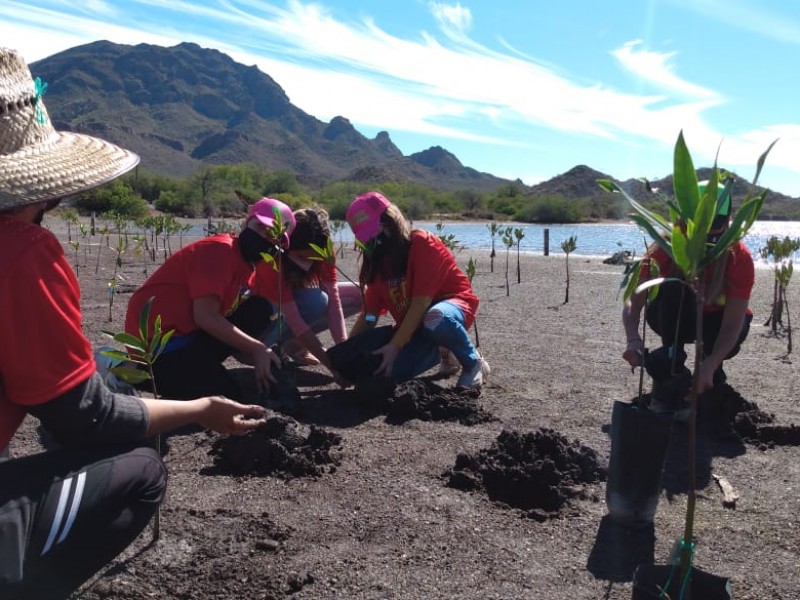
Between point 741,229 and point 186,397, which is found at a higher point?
point 741,229

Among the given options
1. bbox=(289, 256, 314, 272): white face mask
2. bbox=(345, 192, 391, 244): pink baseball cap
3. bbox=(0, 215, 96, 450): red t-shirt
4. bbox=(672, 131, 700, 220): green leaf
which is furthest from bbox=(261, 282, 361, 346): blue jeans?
bbox=(672, 131, 700, 220): green leaf

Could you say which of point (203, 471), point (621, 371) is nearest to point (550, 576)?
point (203, 471)

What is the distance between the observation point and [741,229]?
1674mm

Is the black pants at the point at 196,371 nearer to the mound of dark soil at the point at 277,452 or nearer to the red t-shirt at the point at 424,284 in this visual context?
the mound of dark soil at the point at 277,452

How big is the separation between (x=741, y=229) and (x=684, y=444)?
7.02 feet

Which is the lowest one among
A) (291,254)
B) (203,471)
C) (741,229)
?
(203,471)

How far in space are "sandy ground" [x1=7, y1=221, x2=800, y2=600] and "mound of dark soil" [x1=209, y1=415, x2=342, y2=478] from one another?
0.05m

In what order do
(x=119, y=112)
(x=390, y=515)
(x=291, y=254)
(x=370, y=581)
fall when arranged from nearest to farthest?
(x=370, y=581) < (x=390, y=515) < (x=291, y=254) < (x=119, y=112)

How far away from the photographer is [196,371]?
372 centimetres

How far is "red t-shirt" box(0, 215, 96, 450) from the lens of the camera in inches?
Result: 63.2

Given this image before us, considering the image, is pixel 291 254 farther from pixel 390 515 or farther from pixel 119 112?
pixel 119 112

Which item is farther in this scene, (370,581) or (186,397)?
Answer: (186,397)

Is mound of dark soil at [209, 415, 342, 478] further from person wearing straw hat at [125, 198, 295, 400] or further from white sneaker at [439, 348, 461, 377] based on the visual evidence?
white sneaker at [439, 348, 461, 377]

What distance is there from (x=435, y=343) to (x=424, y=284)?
410 millimetres
